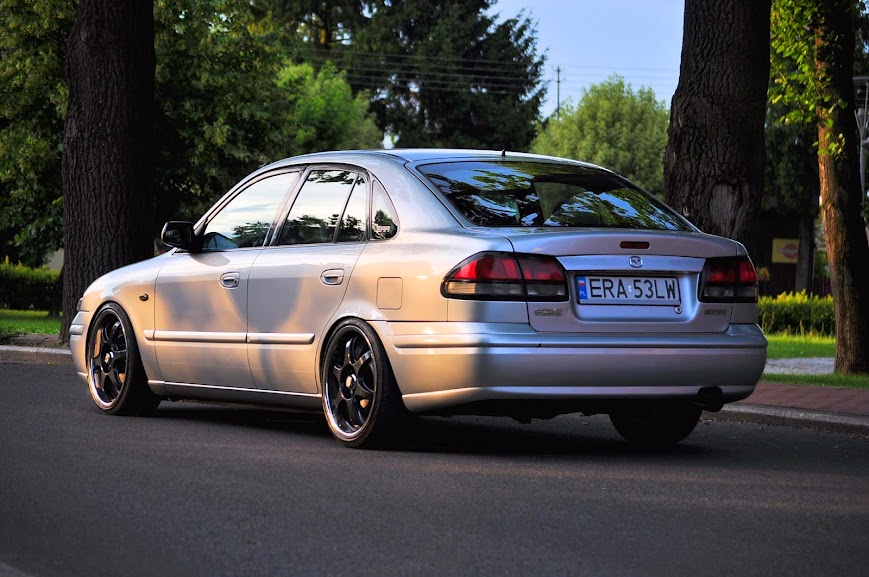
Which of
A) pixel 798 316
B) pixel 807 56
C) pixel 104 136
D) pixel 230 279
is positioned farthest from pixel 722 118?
pixel 798 316

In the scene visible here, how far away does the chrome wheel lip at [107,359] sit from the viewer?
10305 mm

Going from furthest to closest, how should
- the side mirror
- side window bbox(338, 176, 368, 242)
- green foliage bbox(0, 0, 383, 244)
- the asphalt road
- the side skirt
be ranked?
green foliage bbox(0, 0, 383, 244), the side mirror, the side skirt, side window bbox(338, 176, 368, 242), the asphalt road

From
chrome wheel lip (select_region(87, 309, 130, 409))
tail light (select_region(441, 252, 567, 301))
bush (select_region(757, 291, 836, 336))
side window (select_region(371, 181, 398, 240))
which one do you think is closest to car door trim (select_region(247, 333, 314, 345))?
side window (select_region(371, 181, 398, 240))

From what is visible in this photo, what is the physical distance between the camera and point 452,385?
775 centimetres

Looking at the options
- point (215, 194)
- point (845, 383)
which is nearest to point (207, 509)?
point (845, 383)

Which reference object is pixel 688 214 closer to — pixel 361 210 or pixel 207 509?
pixel 361 210

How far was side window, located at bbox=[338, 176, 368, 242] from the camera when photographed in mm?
8672

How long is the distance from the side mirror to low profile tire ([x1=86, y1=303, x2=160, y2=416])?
0.74 meters

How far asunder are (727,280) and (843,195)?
984 centimetres

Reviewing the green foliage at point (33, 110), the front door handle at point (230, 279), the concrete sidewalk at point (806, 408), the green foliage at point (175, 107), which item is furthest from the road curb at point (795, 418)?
the green foliage at point (33, 110)

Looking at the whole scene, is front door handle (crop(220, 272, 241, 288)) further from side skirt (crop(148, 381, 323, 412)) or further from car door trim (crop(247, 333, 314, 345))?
side skirt (crop(148, 381, 323, 412))

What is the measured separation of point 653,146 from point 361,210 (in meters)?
74.3

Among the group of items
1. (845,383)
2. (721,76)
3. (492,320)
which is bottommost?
(845,383)

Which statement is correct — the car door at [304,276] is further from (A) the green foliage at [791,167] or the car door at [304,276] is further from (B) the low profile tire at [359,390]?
(A) the green foliage at [791,167]
